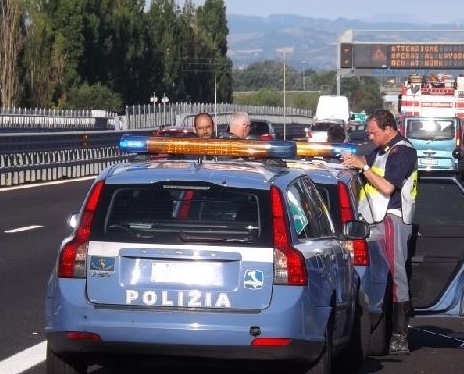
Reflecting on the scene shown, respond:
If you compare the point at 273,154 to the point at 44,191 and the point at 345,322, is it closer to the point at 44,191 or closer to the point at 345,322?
the point at 345,322

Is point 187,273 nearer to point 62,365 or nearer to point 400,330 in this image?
point 62,365

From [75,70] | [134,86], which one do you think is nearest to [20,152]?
[75,70]

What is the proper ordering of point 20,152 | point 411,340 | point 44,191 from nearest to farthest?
1. point 411,340
2. point 44,191
3. point 20,152

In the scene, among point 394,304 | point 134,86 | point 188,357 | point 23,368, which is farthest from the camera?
point 134,86

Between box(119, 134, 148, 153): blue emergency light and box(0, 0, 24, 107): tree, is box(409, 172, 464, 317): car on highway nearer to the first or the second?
box(119, 134, 148, 153): blue emergency light

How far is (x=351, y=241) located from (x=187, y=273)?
2.29 m

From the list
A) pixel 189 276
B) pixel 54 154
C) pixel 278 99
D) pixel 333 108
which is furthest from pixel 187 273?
pixel 278 99

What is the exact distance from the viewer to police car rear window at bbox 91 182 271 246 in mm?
7551

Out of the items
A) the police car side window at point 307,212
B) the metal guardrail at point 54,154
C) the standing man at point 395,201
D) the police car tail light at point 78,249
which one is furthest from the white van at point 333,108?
the police car tail light at point 78,249

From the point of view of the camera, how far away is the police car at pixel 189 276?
7.43 metres

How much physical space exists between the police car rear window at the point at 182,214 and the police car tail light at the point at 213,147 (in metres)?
0.87

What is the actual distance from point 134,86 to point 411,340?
3149 inches

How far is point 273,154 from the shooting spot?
8.55m

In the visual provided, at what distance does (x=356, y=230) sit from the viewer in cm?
895
